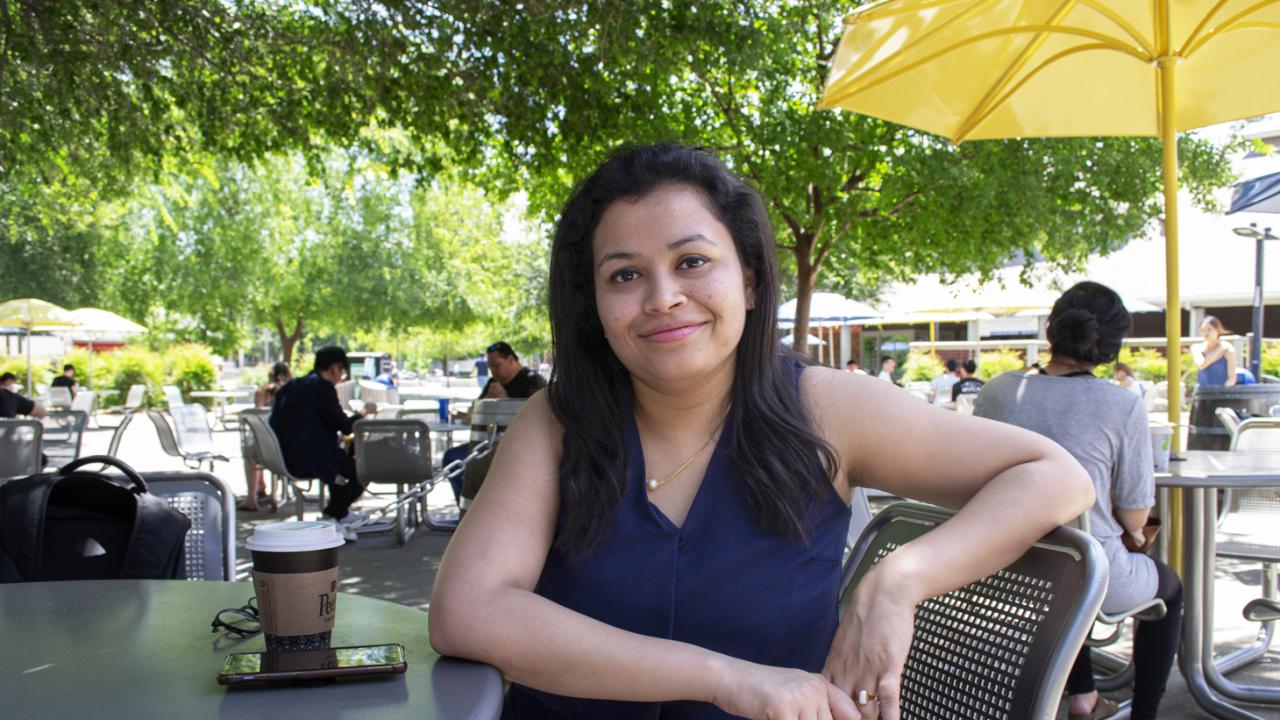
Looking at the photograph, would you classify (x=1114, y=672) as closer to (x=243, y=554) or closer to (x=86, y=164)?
(x=243, y=554)

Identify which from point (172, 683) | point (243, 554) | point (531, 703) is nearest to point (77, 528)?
point (172, 683)

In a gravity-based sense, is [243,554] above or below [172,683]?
below

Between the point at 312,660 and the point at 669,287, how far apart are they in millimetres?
788

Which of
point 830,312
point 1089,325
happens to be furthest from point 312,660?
point 830,312

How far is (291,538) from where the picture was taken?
1.36m

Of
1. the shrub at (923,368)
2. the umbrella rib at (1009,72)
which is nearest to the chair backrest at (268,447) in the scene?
the umbrella rib at (1009,72)

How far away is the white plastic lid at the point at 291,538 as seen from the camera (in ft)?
4.44

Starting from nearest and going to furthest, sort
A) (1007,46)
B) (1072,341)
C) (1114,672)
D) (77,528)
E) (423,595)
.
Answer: (77,528) < (1072,341) < (1114,672) < (1007,46) < (423,595)

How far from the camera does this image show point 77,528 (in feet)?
6.57

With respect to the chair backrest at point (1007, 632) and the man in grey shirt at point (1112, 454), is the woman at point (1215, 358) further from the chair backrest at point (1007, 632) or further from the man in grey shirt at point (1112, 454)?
the chair backrest at point (1007, 632)

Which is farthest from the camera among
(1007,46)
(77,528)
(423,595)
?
(423,595)

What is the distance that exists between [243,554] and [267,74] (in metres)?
3.84

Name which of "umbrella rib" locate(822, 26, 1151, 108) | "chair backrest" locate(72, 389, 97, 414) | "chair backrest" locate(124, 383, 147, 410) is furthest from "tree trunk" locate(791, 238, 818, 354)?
"chair backrest" locate(124, 383, 147, 410)

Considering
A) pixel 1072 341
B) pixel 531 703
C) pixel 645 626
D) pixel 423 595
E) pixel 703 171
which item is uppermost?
pixel 703 171
